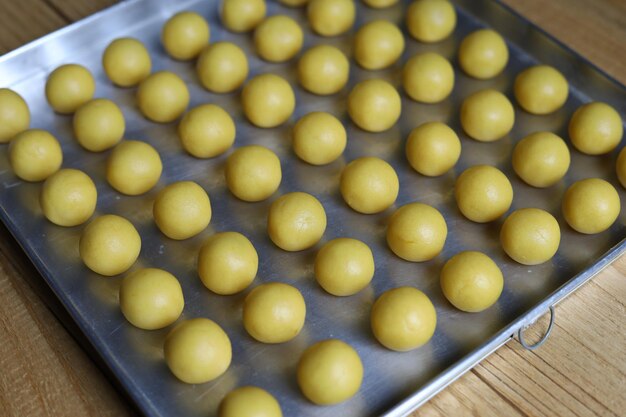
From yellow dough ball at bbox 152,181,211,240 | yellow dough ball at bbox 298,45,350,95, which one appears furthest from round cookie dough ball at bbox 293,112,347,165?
yellow dough ball at bbox 152,181,211,240

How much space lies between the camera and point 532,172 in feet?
5.87

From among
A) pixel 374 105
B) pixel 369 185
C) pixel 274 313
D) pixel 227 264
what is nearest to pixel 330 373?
pixel 274 313

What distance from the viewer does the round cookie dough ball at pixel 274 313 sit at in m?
1.48

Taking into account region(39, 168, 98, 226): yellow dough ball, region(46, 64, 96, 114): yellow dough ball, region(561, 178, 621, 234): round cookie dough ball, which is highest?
region(46, 64, 96, 114): yellow dough ball

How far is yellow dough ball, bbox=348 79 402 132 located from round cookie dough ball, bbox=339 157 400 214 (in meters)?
0.17

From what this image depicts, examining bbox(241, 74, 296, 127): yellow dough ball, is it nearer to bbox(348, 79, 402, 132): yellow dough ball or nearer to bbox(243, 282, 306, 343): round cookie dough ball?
bbox(348, 79, 402, 132): yellow dough ball

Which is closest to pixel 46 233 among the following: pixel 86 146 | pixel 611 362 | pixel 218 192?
pixel 86 146

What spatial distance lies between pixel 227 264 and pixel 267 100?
52 cm

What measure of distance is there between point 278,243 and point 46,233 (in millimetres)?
531

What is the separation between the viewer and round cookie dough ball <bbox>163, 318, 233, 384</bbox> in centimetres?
141

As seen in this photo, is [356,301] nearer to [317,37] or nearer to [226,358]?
[226,358]

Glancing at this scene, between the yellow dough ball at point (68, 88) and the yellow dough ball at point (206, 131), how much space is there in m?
0.28

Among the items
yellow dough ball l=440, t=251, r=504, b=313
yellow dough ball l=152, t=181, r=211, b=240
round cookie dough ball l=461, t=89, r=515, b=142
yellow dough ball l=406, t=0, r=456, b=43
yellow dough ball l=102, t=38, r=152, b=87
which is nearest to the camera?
yellow dough ball l=440, t=251, r=504, b=313

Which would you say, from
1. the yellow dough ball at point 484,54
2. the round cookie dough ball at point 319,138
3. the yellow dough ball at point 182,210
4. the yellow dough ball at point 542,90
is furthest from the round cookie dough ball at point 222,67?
the yellow dough ball at point 542,90
